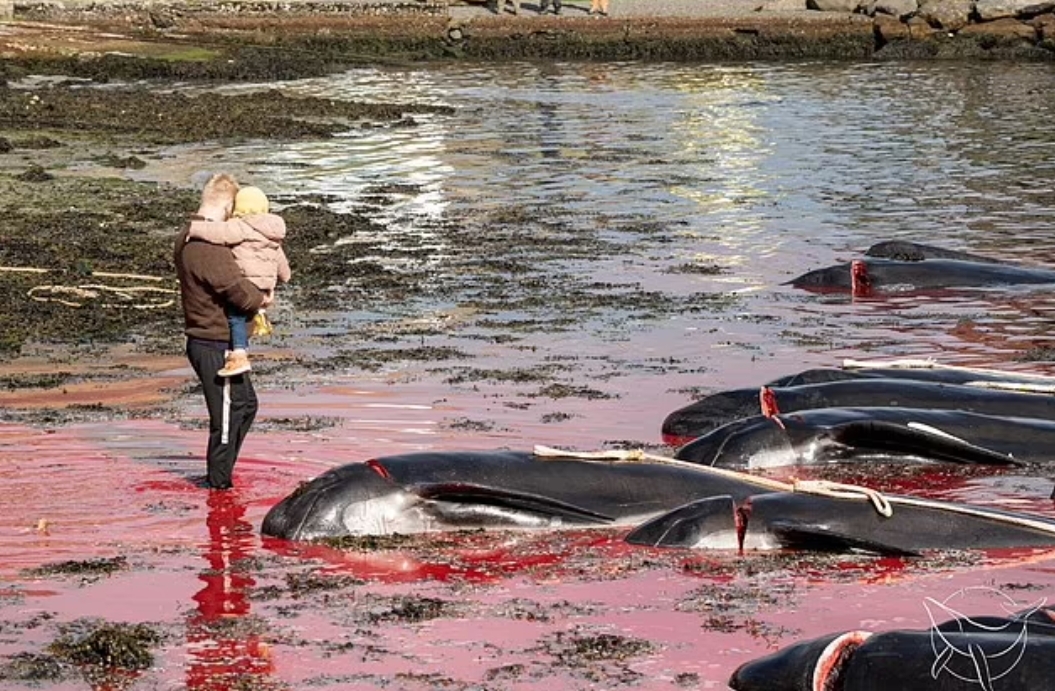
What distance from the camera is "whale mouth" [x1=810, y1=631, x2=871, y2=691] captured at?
739 centimetres

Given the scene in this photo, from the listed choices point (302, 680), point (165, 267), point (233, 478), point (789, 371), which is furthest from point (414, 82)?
point (302, 680)

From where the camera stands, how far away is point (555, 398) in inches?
620

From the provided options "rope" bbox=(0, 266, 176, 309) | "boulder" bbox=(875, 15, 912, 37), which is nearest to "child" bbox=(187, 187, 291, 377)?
"rope" bbox=(0, 266, 176, 309)

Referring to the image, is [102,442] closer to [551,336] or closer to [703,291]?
[551,336]

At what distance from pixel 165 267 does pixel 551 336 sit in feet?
16.1

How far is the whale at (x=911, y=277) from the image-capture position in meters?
21.3

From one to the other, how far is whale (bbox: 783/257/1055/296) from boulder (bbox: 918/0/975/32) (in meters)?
37.2

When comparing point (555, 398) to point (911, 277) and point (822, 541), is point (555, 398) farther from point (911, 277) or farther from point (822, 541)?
point (911, 277)

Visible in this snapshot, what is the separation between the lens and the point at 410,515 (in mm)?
11500

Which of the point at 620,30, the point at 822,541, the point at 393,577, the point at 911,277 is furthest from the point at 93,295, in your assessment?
the point at 620,30

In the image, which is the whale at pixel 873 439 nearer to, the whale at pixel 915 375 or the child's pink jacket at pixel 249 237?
the whale at pixel 915 375

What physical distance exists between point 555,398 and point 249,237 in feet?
13.4

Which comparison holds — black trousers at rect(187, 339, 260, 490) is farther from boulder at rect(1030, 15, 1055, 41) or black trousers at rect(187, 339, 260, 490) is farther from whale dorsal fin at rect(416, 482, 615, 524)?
boulder at rect(1030, 15, 1055, 41)

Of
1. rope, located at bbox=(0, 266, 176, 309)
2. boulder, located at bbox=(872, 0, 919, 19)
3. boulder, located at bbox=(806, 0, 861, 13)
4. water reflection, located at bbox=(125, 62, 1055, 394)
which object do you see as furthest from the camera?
boulder, located at bbox=(806, 0, 861, 13)
